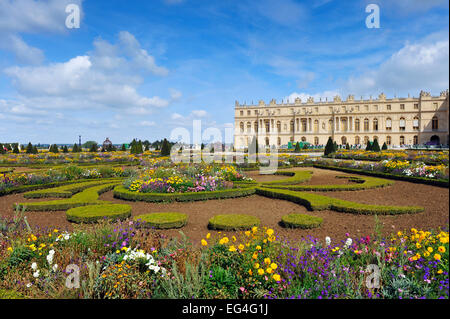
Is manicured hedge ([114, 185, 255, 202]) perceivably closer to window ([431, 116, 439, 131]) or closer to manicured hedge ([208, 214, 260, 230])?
manicured hedge ([208, 214, 260, 230])

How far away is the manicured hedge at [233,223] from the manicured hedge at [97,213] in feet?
7.05

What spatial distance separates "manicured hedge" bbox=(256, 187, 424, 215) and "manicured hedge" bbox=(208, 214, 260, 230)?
1.97 meters

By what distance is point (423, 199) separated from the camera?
704 cm

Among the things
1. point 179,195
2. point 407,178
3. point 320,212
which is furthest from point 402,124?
point 179,195

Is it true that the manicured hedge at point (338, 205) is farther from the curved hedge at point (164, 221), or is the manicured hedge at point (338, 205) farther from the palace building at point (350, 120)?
the palace building at point (350, 120)

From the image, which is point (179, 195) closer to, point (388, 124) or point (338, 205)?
point (338, 205)

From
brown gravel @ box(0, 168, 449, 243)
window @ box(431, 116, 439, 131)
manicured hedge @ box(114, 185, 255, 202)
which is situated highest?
window @ box(431, 116, 439, 131)

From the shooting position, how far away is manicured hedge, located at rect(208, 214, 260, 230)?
17.3ft

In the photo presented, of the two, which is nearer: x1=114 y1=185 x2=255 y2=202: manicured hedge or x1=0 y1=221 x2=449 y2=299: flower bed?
x1=0 y1=221 x2=449 y2=299: flower bed

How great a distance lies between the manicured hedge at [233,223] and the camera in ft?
17.3

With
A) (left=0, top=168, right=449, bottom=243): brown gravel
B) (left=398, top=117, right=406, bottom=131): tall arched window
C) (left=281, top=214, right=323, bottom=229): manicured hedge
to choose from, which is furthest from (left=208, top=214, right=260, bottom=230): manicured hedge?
(left=398, top=117, right=406, bottom=131): tall arched window
